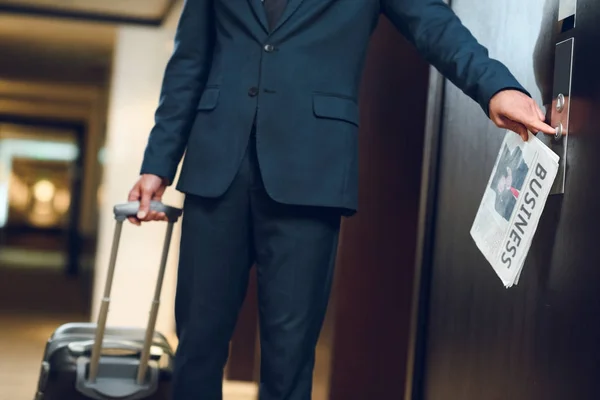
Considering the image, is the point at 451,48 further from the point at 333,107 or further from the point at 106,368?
the point at 106,368

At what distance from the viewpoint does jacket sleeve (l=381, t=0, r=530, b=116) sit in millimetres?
1223

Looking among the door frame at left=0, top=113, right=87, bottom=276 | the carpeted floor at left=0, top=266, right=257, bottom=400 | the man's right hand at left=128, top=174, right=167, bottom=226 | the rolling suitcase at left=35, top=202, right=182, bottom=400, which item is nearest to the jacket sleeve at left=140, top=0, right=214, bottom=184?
the man's right hand at left=128, top=174, right=167, bottom=226

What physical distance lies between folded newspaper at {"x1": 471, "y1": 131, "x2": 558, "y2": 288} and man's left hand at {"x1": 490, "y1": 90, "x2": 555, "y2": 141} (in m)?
0.03

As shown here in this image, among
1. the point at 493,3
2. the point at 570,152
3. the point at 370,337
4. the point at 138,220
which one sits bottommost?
the point at 370,337

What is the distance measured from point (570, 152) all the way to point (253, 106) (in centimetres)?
51

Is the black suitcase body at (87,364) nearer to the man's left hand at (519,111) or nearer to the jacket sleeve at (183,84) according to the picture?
the jacket sleeve at (183,84)

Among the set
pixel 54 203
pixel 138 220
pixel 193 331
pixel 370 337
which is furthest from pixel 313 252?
pixel 54 203

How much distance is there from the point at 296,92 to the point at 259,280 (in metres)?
0.32

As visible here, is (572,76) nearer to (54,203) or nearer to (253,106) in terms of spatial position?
(253,106)

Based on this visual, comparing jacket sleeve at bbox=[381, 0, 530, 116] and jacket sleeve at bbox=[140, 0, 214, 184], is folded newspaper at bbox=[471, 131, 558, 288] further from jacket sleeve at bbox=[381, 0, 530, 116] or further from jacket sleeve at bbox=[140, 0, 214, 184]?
jacket sleeve at bbox=[140, 0, 214, 184]

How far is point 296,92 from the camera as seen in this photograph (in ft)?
4.57

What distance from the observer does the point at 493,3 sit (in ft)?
5.25

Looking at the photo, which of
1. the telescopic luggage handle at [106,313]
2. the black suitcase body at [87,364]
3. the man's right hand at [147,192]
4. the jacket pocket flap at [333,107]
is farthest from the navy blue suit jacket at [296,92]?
the black suitcase body at [87,364]

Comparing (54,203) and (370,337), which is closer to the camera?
(370,337)
